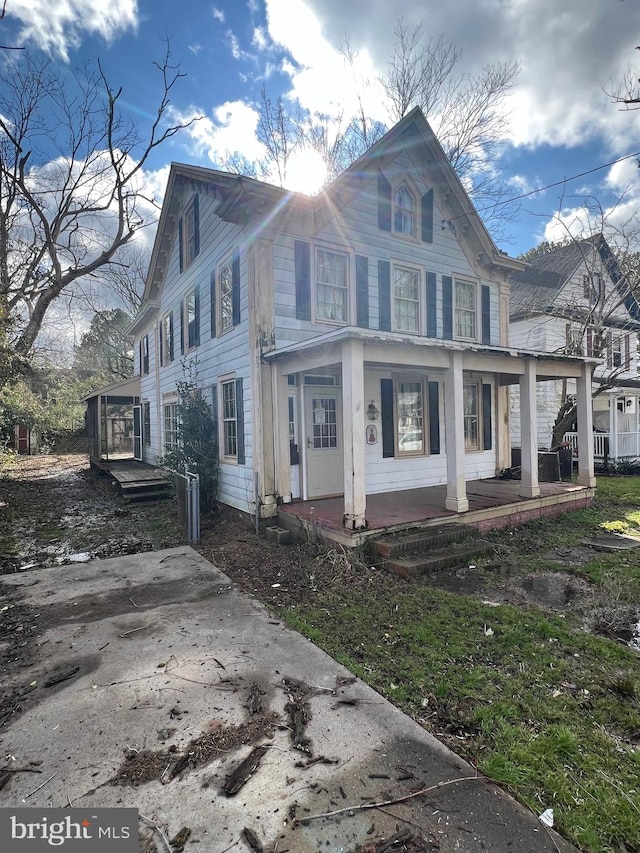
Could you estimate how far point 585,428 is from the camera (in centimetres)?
917

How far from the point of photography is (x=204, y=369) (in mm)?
9641

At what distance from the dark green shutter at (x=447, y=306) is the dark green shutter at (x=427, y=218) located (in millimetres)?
923

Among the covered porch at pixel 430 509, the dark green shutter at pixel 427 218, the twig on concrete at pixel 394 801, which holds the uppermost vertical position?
the dark green shutter at pixel 427 218

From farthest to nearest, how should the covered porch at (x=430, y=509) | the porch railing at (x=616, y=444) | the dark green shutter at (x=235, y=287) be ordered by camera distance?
1. the porch railing at (x=616, y=444)
2. the dark green shutter at (x=235, y=287)
3. the covered porch at (x=430, y=509)

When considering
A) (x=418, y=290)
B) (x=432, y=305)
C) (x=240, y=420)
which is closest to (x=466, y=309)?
(x=432, y=305)

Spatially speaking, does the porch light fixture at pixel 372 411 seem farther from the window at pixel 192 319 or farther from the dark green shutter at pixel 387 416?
the window at pixel 192 319

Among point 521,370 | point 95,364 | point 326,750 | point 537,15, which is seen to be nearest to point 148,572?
point 326,750

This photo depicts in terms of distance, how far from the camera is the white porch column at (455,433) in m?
6.82

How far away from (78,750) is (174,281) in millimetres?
11314

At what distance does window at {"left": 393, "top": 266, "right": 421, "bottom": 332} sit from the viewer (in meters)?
9.04

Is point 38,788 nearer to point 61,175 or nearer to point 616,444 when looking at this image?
point 616,444

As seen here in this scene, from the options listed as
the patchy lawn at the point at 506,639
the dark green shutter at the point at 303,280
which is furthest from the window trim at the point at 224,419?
the dark green shutter at the point at 303,280

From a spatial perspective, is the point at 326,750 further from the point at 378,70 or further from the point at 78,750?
the point at 378,70

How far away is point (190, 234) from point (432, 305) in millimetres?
5955
